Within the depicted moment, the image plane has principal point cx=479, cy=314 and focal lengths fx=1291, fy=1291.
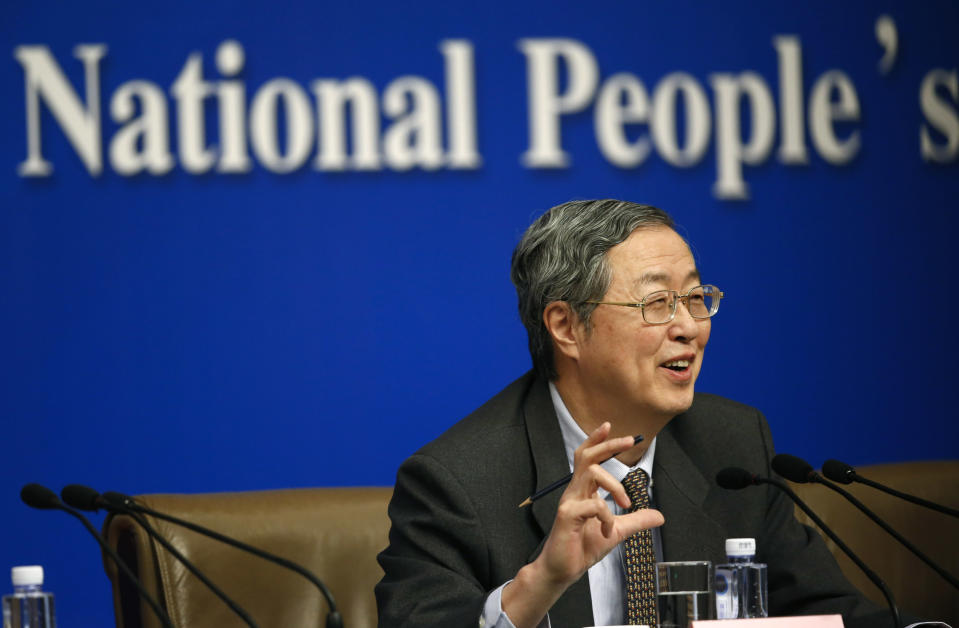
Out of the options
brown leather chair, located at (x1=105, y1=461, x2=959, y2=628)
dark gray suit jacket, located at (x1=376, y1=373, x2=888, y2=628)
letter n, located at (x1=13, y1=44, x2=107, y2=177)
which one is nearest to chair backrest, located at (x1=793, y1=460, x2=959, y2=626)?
brown leather chair, located at (x1=105, y1=461, x2=959, y2=628)

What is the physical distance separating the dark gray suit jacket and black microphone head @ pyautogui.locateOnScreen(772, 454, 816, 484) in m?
0.30

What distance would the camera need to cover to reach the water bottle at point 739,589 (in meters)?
1.74

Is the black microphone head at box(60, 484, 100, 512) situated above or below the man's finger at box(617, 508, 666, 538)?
above

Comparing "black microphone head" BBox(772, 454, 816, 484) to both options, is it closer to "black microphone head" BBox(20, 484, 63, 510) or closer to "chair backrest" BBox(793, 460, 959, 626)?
"chair backrest" BBox(793, 460, 959, 626)

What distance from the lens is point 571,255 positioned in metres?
2.20

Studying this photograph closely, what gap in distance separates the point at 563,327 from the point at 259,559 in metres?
0.68

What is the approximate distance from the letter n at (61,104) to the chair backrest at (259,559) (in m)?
1.27

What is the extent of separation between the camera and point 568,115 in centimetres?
337

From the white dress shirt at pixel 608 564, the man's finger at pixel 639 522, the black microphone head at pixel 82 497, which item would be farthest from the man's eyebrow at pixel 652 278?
the black microphone head at pixel 82 497

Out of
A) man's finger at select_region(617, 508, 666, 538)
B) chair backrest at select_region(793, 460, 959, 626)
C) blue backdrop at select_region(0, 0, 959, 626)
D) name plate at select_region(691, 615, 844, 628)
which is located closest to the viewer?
name plate at select_region(691, 615, 844, 628)

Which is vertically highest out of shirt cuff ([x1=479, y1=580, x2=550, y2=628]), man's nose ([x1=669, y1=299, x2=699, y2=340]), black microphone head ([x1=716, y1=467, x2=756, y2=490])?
man's nose ([x1=669, y1=299, x2=699, y2=340])

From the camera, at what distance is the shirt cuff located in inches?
70.9

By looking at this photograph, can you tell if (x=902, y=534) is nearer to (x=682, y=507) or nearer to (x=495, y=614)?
(x=682, y=507)

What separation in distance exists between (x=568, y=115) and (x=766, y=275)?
0.68 meters
